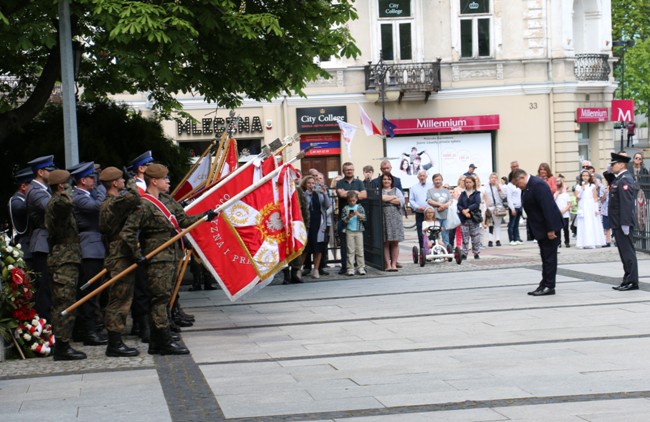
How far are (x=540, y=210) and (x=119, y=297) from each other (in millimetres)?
6505

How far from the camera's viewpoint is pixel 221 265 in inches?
540

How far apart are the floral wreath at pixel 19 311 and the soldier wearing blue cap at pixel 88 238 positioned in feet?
1.96

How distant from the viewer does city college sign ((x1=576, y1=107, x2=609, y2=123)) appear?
1642 inches

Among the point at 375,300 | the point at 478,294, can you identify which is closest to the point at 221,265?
the point at 375,300

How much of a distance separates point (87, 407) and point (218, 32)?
8.73m

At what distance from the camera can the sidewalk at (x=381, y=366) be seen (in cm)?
831

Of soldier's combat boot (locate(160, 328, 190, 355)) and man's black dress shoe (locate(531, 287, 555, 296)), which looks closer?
soldier's combat boot (locate(160, 328, 190, 355))

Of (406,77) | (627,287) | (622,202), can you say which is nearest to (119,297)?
(627,287)

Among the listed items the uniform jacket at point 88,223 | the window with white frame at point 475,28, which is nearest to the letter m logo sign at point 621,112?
the window with white frame at point 475,28

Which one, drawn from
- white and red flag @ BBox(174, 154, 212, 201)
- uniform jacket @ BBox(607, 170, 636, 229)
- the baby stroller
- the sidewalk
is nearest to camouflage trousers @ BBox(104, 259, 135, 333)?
the sidewalk

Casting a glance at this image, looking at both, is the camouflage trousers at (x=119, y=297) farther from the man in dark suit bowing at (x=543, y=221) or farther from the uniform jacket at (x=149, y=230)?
the man in dark suit bowing at (x=543, y=221)

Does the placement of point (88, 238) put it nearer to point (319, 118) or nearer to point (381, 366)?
point (381, 366)

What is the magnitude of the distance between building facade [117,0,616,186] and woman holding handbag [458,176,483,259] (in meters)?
17.7

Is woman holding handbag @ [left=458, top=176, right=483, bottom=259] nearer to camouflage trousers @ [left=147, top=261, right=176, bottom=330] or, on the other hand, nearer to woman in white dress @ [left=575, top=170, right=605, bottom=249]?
woman in white dress @ [left=575, top=170, right=605, bottom=249]
